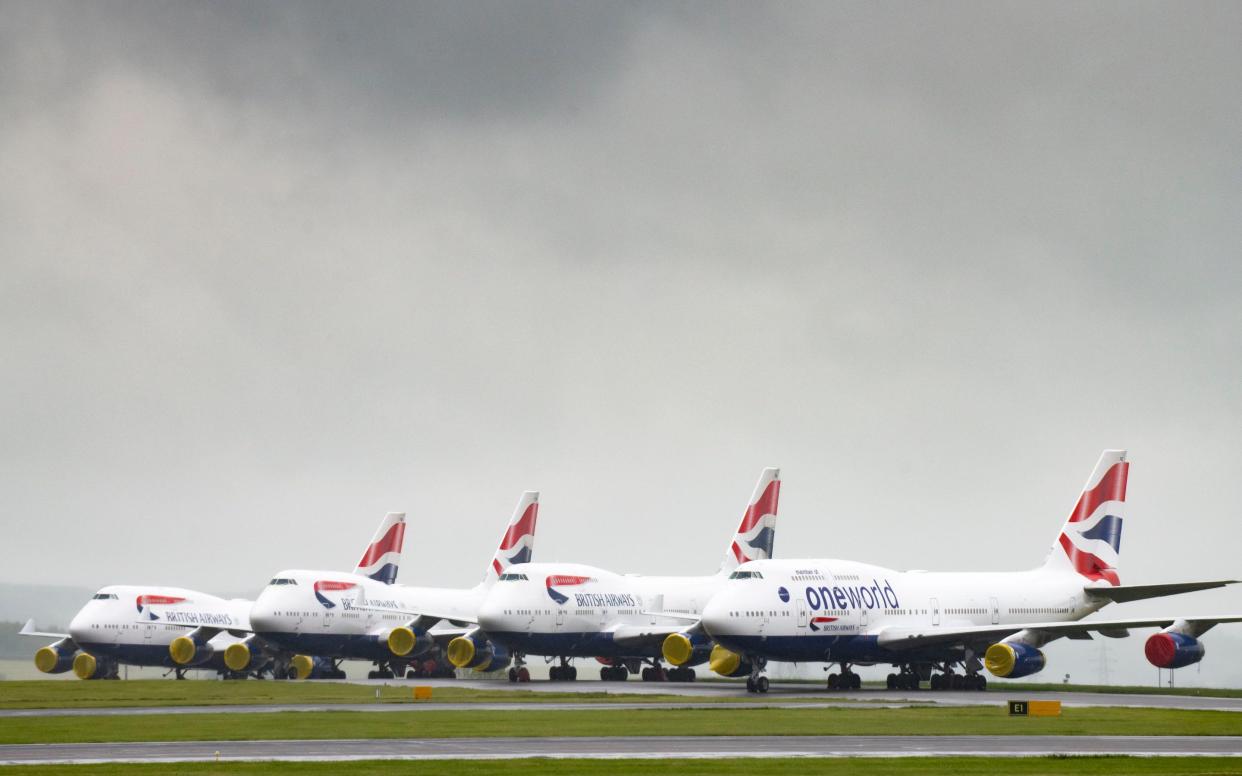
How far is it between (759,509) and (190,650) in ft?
113

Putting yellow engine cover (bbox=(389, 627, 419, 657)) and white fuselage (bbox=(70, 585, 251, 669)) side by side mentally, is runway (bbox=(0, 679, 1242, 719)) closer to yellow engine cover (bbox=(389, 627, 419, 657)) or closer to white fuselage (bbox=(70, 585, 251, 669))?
yellow engine cover (bbox=(389, 627, 419, 657))

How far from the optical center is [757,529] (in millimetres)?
86375

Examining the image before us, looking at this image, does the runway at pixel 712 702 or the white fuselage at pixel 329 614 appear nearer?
the runway at pixel 712 702

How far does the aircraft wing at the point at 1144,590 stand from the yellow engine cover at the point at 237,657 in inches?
1862

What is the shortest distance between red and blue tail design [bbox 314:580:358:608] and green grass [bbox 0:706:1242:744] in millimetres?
39613

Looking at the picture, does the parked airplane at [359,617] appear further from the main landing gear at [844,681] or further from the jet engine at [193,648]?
the main landing gear at [844,681]

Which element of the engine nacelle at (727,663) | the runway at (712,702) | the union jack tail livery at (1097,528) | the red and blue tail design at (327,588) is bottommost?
the runway at (712,702)

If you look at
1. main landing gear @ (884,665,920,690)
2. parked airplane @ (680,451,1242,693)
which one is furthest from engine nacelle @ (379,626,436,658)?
main landing gear @ (884,665,920,690)

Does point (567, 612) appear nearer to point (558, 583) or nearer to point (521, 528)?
point (558, 583)

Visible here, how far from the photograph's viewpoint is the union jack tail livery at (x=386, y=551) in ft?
344

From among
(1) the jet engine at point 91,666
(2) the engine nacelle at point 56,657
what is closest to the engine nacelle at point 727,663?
(1) the jet engine at point 91,666

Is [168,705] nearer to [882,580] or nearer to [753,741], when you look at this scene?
[753,741]

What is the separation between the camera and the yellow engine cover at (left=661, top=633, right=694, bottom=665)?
230ft

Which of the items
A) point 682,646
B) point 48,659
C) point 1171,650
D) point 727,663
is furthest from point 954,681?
point 48,659
